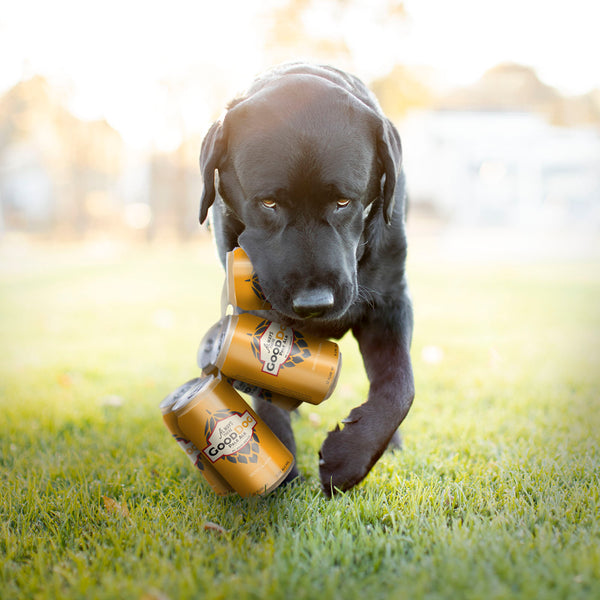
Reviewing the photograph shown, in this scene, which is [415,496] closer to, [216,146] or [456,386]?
[216,146]

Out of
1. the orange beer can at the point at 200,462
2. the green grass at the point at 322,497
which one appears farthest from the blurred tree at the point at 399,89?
the orange beer can at the point at 200,462

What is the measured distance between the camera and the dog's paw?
6.84 feet

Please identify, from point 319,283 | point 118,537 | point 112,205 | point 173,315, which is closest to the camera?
point 118,537

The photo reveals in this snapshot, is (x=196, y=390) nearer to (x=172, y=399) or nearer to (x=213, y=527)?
(x=172, y=399)

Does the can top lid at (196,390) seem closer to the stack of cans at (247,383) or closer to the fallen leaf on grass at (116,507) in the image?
the stack of cans at (247,383)

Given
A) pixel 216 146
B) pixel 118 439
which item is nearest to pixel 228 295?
pixel 216 146

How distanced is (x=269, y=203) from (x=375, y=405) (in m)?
0.83

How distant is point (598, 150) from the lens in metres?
27.6

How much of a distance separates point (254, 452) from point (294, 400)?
0.84 feet

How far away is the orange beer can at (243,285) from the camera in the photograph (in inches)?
89.4

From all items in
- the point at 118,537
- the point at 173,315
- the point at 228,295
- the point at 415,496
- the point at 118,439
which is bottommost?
the point at 173,315

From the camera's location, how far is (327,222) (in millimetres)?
2242

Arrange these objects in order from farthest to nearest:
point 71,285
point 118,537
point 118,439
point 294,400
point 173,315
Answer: point 71,285
point 173,315
point 118,439
point 294,400
point 118,537

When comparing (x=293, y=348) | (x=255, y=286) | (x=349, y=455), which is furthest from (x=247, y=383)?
(x=349, y=455)
